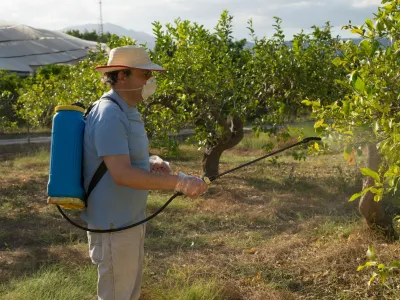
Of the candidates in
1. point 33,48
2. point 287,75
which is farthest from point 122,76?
point 33,48

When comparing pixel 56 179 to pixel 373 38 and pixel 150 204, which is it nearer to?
pixel 373 38

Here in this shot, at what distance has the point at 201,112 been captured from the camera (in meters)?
8.79

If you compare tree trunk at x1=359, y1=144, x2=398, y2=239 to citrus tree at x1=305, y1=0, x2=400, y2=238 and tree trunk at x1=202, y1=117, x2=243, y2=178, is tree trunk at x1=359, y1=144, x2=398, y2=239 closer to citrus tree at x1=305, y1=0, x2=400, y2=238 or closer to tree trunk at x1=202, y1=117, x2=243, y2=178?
citrus tree at x1=305, y1=0, x2=400, y2=238

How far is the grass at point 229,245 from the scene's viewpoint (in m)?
4.38

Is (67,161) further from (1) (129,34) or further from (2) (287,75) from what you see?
(1) (129,34)

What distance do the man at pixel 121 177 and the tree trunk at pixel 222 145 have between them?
20.3 ft

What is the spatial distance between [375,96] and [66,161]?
1.59m

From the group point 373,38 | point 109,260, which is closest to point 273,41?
point 373,38

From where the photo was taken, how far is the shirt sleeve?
9.20 ft

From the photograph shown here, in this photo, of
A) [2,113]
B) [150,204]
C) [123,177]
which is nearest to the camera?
[123,177]

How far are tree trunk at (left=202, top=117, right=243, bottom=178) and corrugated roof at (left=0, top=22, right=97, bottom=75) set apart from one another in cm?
2577

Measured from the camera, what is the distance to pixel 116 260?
9.76ft

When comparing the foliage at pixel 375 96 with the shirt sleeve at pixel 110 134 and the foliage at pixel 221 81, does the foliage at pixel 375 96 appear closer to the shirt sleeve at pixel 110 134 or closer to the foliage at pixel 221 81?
the shirt sleeve at pixel 110 134

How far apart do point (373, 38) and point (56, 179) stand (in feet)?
5.77
